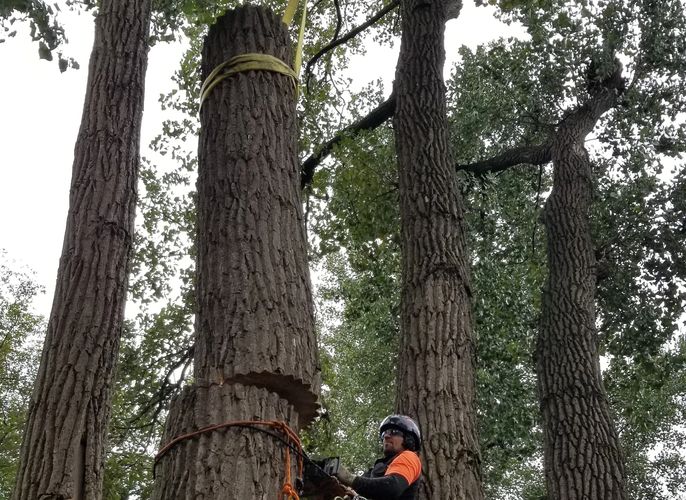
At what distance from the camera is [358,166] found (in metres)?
10.6

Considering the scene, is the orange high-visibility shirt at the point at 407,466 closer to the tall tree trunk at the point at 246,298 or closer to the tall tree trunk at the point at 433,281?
the tall tree trunk at the point at 433,281

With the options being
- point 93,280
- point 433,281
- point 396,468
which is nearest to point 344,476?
point 396,468

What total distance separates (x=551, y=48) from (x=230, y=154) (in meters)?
10.3

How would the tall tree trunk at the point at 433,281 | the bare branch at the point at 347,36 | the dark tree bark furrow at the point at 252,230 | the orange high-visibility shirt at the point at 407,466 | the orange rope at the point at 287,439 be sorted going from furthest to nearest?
the bare branch at the point at 347,36
the tall tree trunk at the point at 433,281
the orange high-visibility shirt at the point at 407,466
the dark tree bark furrow at the point at 252,230
the orange rope at the point at 287,439

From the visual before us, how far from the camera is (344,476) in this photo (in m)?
3.84

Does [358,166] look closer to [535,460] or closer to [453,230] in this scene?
[453,230]

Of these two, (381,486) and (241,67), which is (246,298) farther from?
(381,486)

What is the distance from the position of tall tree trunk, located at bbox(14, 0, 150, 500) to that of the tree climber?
5.22 ft

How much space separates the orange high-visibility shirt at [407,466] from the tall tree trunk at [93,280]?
69.9 inches

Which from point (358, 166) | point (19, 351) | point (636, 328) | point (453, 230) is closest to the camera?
point (453, 230)

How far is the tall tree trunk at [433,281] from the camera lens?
5.47 metres

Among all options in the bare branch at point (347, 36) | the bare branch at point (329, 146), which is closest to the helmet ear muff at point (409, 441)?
the bare branch at point (329, 146)

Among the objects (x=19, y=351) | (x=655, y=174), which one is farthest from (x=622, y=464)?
(x=19, y=351)

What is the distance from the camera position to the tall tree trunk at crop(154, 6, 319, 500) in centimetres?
277
